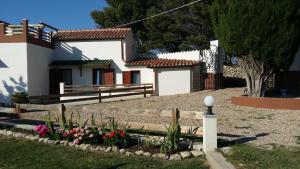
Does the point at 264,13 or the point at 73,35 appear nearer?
the point at 264,13

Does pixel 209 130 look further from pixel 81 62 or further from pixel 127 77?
pixel 81 62

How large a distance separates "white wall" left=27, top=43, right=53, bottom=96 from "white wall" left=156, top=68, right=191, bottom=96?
7760mm

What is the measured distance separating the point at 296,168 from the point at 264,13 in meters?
12.4

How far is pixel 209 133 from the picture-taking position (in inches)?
340

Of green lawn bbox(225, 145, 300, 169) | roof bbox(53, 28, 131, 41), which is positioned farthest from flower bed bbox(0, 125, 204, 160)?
roof bbox(53, 28, 131, 41)

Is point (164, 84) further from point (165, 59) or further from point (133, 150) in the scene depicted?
point (133, 150)

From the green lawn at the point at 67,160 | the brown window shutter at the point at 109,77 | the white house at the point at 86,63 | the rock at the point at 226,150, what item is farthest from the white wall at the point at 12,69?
the rock at the point at 226,150

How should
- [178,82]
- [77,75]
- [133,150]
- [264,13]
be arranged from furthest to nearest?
[77,75], [178,82], [264,13], [133,150]

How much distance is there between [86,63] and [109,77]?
1.87m

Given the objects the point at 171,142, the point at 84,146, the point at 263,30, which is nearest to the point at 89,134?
the point at 84,146

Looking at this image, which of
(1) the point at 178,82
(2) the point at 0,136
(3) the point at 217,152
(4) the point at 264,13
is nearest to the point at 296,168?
(3) the point at 217,152

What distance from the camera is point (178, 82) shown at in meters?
28.5

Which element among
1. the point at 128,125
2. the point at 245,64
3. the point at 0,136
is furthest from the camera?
the point at 245,64

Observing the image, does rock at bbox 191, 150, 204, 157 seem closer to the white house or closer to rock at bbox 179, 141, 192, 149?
rock at bbox 179, 141, 192, 149
